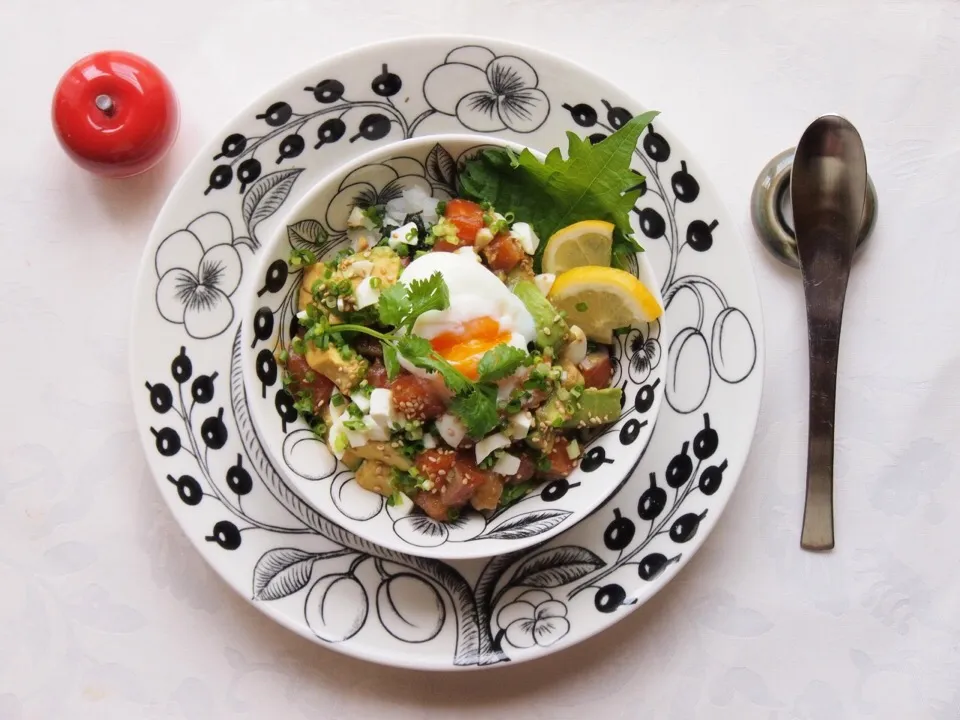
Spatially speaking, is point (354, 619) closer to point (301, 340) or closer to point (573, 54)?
point (301, 340)

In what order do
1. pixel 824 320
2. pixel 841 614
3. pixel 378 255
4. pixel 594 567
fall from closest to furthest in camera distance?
pixel 378 255 < pixel 594 567 < pixel 824 320 < pixel 841 614

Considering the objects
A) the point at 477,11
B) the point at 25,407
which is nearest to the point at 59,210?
the point at 25,407

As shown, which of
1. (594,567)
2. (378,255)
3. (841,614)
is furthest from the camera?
(841,614)

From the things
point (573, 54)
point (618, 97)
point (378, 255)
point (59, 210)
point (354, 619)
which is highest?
point (573, 54)

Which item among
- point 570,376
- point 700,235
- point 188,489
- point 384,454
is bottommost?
point 188,489

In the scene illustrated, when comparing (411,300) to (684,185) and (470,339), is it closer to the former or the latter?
(470,339)

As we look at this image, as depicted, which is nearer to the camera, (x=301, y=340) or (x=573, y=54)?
(x=301, y=340)

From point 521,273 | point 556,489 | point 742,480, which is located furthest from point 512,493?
point 742,480
